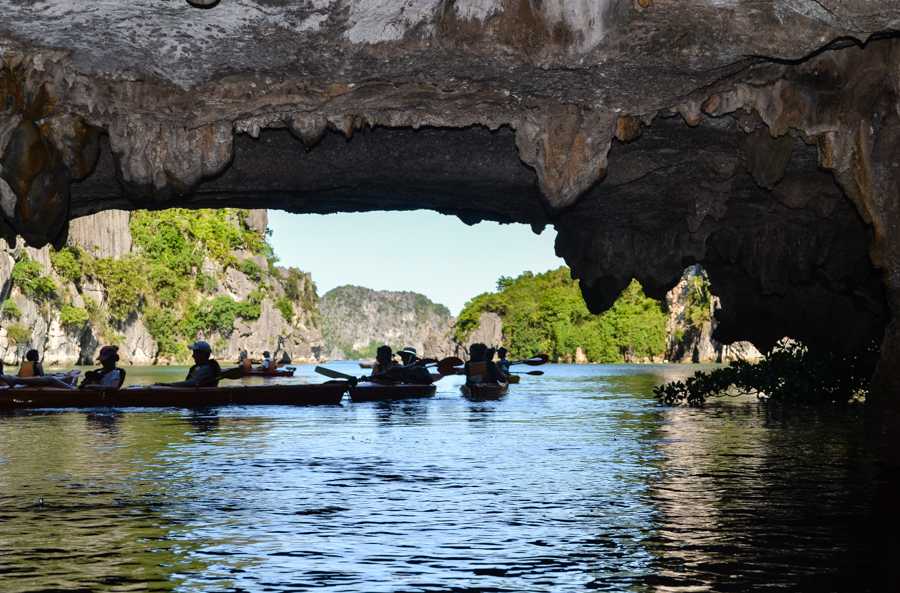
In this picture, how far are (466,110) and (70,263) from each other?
8908 cm

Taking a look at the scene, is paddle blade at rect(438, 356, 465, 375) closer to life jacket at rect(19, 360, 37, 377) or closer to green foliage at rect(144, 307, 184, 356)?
life jacket at rect(19, 360, 37, 377)

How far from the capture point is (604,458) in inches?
586

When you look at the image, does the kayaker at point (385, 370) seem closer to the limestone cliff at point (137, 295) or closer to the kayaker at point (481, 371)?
the kayaker at point (481, 371)

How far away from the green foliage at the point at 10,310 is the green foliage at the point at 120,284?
44.3 feet

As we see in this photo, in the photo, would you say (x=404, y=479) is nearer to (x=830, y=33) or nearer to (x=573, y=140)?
(x=573, y=140)

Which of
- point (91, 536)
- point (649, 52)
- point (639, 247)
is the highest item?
point (649, 52)

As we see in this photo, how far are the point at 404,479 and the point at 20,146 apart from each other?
5.58 metres

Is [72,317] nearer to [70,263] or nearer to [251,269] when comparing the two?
[70,263]

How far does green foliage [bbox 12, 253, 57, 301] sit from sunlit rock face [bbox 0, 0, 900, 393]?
7878 centimetres

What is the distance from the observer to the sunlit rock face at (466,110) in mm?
10438

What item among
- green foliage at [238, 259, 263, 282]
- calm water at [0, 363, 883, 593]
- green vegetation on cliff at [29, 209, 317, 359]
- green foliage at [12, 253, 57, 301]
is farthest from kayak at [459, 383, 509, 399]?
green foliage at [238, 259, 263, 282]

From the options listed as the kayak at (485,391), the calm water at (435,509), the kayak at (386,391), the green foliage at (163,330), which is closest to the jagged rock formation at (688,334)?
the green foliage at (163,330)

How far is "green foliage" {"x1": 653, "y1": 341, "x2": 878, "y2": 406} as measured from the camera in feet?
78.1

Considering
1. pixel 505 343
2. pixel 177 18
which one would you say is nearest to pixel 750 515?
pixel 177 18
